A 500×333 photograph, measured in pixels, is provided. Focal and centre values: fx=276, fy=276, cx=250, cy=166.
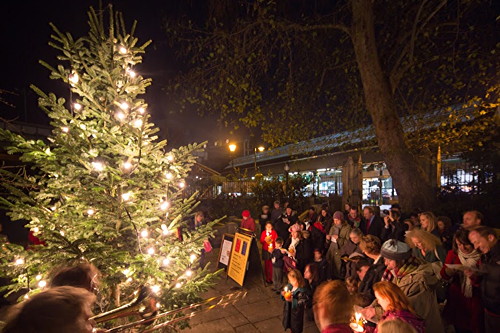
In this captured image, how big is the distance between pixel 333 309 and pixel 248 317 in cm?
356

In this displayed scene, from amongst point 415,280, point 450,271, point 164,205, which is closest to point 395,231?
point 450,271

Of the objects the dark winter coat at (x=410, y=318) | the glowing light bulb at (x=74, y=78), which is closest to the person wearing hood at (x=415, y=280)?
the dark winter coat at (x=410, y=318)

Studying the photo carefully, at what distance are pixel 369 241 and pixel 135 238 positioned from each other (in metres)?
3.17

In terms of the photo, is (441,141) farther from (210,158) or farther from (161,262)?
(210,158)

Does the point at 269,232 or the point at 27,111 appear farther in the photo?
the point at 27,111

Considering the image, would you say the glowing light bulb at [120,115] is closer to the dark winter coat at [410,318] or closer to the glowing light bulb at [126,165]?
the glowing light bulb at [126,165]

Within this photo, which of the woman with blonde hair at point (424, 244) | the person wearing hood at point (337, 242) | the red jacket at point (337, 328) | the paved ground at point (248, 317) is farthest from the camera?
the person wearing hood at point (337, 242)

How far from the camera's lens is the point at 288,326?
4.30 metres

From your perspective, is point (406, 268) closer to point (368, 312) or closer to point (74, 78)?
point (368, 312)

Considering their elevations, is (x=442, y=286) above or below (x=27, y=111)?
below

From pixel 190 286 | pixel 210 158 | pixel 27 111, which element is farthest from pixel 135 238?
pixel 210 158

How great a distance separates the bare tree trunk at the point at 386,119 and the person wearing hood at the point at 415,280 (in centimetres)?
572

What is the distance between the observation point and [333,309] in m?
2.21

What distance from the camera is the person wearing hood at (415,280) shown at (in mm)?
2799
